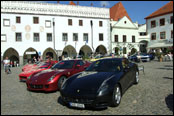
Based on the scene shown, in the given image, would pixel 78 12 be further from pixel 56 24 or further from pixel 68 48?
pixel 68 48

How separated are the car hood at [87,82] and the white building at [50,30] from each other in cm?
2822

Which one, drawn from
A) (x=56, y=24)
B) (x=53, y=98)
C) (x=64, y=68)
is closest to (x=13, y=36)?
(x=56, y=24)

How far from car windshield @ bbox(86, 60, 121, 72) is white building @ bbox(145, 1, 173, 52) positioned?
114 ft

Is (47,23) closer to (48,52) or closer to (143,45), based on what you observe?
(48,52)

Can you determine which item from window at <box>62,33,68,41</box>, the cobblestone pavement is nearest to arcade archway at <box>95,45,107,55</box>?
window at <box>62,33,68,41</box>

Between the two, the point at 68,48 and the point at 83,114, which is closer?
the point at 83,114

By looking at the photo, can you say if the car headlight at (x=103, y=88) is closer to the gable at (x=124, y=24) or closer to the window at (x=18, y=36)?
the window at (x=18, y=36)

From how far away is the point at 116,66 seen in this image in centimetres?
654

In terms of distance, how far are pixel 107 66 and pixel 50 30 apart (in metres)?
28.3

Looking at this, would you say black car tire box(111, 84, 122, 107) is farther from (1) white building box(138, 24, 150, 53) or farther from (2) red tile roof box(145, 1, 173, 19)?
(1) white building box(138, 24, 150, 53)

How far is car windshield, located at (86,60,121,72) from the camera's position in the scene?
6384mm

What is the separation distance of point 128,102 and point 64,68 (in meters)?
3.78

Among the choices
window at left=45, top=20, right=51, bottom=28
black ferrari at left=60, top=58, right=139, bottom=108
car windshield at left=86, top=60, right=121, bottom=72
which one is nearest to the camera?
black ferrari at left=60, top=58, right=139, bottom=108

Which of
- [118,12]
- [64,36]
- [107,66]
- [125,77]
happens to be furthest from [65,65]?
[118,12]
